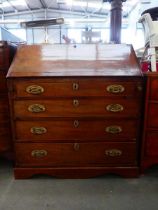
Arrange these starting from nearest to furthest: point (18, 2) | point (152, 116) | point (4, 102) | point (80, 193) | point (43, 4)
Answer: point (80, 193)
point (152, 116)
point (4, 102)
point (18, 2)
point (43, 4)

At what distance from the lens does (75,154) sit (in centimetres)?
195

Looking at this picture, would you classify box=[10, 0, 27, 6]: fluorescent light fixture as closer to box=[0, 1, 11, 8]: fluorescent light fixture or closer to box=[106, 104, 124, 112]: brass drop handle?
box=[0, 1, 11, 8]: fluorescent light fixture

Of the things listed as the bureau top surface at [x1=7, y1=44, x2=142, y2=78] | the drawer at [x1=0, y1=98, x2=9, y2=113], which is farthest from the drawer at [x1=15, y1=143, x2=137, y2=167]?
the bureau top surface at [x1=7, y1=44, x2=142, y2=78]

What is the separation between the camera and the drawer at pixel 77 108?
1835 mm

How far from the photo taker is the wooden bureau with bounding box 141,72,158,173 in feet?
6.00

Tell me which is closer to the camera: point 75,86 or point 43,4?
point 75,86

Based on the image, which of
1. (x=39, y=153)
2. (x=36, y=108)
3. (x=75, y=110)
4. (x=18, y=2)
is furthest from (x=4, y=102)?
(x=18, y=2)

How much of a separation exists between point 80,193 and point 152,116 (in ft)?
2.83

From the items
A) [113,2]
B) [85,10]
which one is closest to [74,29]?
[85,10]

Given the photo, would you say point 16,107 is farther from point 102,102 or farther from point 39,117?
point 102,102

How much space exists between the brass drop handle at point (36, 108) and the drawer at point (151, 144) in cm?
92

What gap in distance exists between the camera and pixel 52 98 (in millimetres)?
1822

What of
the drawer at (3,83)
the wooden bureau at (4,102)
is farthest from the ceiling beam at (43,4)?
the drawer at (3,83)

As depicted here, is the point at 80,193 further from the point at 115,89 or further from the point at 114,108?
the point at 115,89
